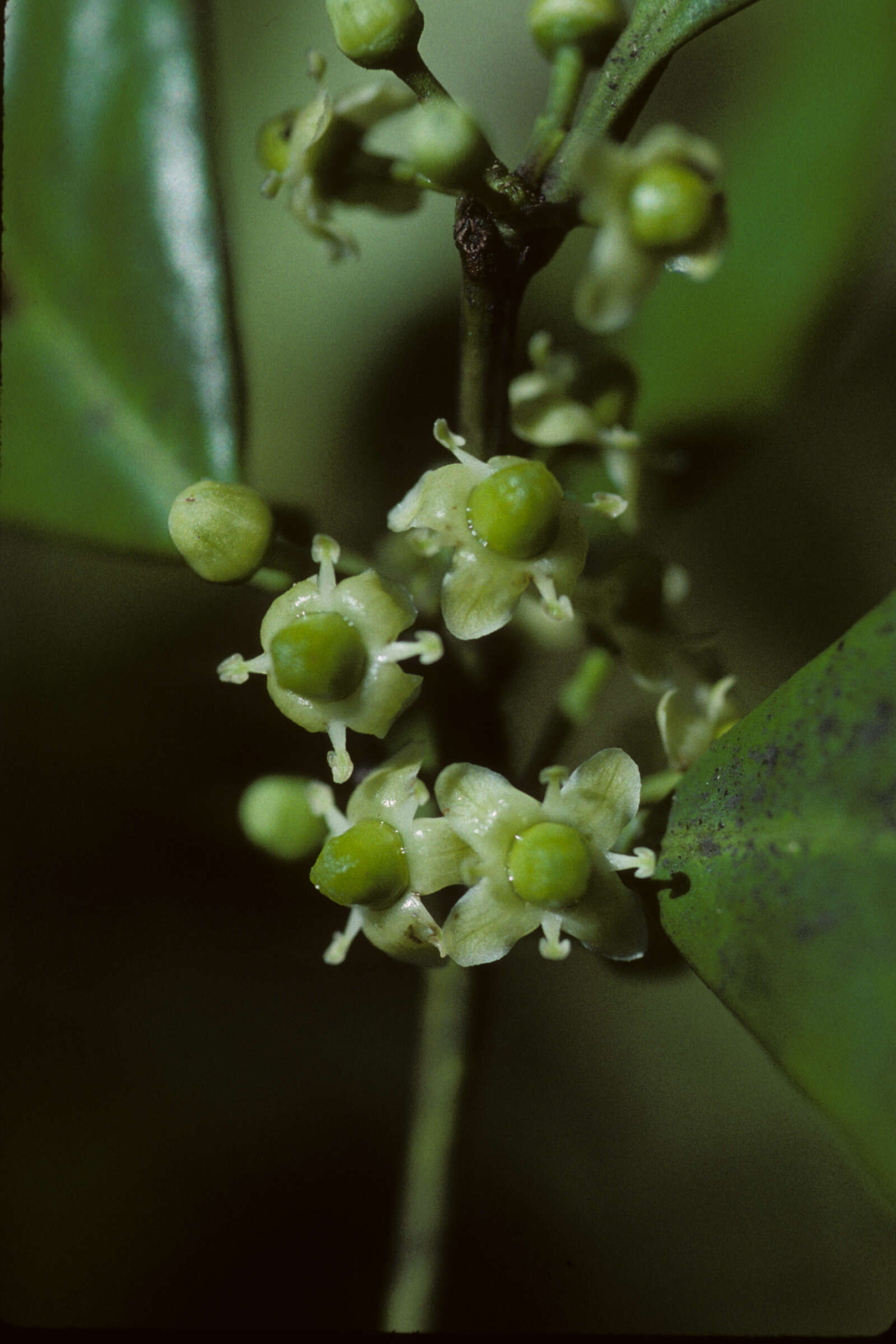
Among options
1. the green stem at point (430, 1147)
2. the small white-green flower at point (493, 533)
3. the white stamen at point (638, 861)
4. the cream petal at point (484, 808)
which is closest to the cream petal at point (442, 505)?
the small white-green flower at point (493, 533)

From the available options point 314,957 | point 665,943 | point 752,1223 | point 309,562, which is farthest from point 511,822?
point 752,1223

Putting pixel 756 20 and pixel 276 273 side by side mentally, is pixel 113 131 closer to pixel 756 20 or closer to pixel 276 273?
pixel 276 273

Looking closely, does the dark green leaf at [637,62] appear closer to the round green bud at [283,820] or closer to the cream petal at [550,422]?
the cream petal at [550,422]

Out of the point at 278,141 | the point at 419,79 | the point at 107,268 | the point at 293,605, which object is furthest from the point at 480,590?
the point at 107,268

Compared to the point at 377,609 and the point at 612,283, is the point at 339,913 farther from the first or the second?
the point at 612,283

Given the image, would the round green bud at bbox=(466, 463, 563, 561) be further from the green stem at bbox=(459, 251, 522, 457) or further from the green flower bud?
the green flower bud

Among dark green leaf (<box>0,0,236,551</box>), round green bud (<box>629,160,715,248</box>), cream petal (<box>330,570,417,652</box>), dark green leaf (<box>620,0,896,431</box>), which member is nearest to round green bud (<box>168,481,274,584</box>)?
cream petal (<box>330,570,417,652</box>)
